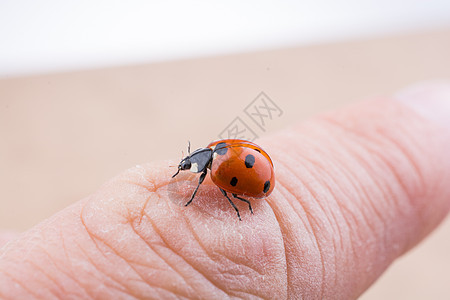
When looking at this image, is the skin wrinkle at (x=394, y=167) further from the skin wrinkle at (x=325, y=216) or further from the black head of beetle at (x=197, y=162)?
the black head of beetle at (x=197, y=162)

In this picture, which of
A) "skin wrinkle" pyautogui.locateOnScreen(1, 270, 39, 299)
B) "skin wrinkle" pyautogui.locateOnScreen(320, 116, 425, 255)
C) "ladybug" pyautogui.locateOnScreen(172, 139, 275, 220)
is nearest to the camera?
"skin wrinkle" pyautogui.locateOnScreen(1, 270, 39, 299)

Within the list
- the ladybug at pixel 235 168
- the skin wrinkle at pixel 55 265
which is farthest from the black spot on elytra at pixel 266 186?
the skin wrinkle at pixel 55 265

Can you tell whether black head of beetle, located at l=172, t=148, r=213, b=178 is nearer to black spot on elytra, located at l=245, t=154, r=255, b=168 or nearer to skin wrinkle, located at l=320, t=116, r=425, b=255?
black spot on elytra, located at l=245, t=154, r=255, b=168

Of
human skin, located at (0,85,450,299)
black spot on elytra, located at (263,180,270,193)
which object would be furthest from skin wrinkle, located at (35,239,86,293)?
black spot on elytra, located at (263,180,270,193)

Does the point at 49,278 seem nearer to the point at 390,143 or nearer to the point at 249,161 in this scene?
the point at 249,161

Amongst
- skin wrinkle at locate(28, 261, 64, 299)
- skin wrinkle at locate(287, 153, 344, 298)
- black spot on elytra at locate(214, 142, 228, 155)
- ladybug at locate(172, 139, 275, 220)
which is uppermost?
black spot on elytra at locate(214, 142, 228, 155)

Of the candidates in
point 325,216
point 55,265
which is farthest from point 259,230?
point 55,265

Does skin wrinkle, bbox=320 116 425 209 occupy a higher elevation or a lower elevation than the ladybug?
lower
